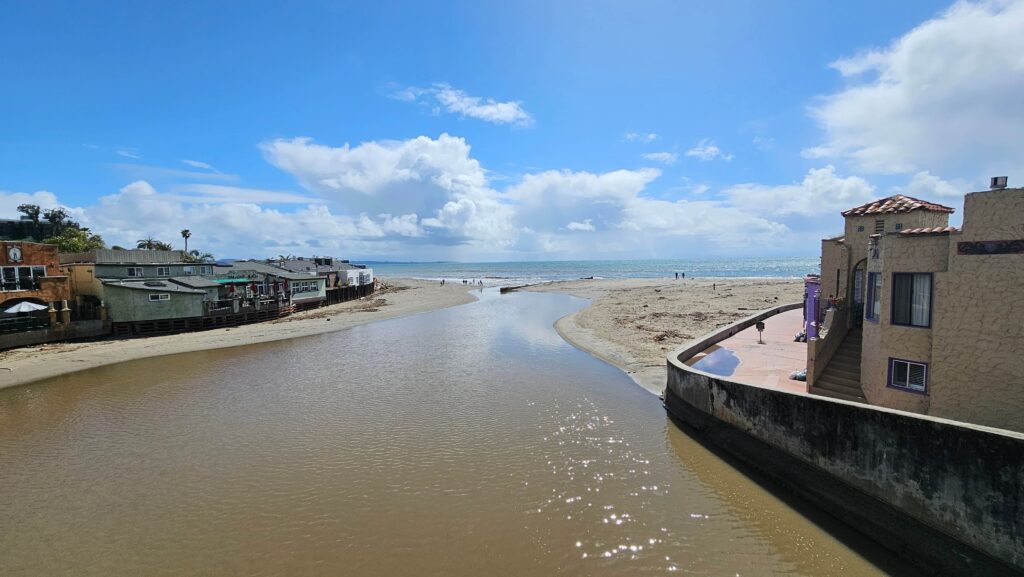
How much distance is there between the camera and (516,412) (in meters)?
17.6

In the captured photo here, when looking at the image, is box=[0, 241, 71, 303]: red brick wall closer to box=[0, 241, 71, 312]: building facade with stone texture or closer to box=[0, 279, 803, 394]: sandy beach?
box=[0, 241, 71, 312]: building facade with stone texture

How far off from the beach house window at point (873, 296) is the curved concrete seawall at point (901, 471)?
3791mm

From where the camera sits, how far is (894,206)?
51.1 ft

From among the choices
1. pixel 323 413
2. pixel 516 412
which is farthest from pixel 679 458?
pixel 323 413

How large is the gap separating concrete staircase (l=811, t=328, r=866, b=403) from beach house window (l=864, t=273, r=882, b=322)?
2256 millimetres

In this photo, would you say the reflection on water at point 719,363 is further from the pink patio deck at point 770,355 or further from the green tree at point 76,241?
the green tree at point 76,241

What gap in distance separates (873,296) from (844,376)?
2962mm

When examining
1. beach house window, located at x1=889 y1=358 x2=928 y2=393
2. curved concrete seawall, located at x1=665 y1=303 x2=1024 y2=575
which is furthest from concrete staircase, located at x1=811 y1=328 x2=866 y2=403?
curved concrete seawall, located at x1=665 y1=303 x2=1024 y2=575

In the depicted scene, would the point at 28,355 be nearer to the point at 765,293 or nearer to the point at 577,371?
the point at 577,371

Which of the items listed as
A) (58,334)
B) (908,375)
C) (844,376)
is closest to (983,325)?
(908,375)

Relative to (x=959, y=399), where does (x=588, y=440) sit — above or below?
below

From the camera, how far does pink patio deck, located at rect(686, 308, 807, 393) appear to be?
51.0 feet

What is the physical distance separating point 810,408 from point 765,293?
166 feet

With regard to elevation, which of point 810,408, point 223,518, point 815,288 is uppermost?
point 815,288
